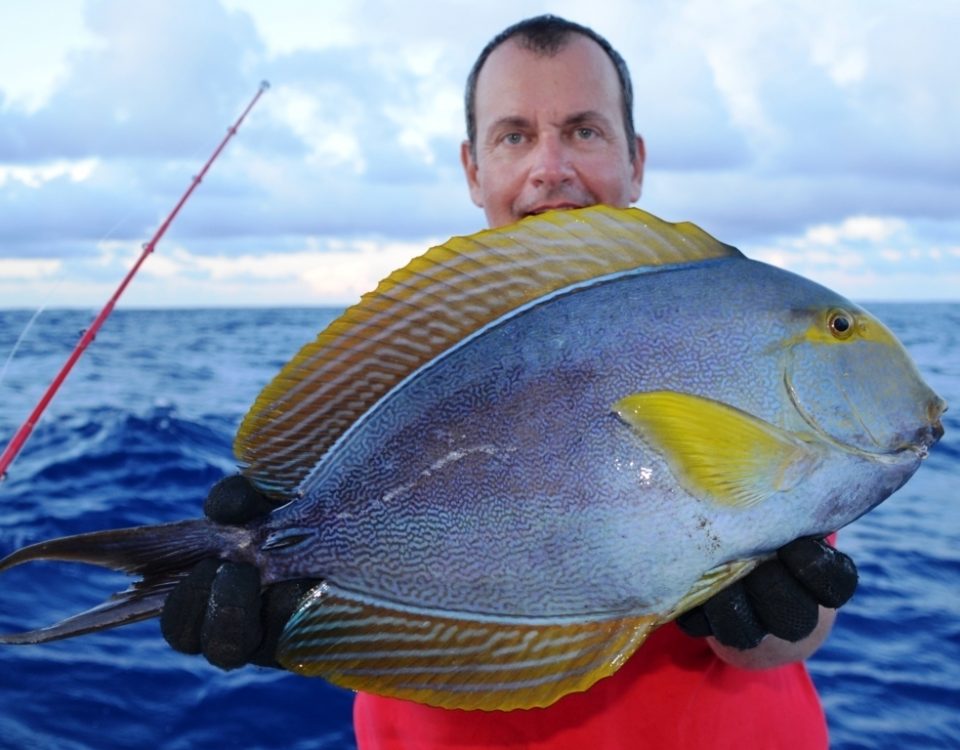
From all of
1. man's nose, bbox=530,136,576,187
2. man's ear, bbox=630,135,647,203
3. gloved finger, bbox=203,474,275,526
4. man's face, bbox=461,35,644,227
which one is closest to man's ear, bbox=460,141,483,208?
man's face, bbox=461,35,644,227

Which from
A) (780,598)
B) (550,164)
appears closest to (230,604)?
(780,598)

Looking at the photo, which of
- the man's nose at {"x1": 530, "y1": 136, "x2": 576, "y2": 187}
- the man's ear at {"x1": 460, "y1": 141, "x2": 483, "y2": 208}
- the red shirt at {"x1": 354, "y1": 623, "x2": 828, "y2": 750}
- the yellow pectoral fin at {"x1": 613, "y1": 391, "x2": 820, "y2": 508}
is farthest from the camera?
the man's ear at {"x1": 460, "y1": 141, "x2": 483, "y2": 208}

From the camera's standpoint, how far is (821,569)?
1.64m

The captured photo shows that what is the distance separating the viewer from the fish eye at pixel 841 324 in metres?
1.57

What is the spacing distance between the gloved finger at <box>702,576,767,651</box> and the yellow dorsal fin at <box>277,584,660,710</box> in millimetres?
298

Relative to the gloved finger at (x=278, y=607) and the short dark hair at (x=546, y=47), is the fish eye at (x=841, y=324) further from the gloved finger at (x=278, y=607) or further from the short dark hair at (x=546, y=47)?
the short dark hair at (x=546, y=47)

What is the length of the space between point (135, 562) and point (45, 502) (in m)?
6.17

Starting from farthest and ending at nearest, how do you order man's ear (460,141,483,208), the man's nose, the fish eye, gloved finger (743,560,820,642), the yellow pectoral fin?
man's ear (460,141,483,208) < the man's nose < gloved finger (743,560,820,642) < the fish eye < the yellow pectoral fin

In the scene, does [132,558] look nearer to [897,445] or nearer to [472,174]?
[897,445]

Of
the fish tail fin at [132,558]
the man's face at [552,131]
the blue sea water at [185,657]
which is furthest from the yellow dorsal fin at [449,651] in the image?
the blue sea water at [185,657]

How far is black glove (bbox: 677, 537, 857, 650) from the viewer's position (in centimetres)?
165

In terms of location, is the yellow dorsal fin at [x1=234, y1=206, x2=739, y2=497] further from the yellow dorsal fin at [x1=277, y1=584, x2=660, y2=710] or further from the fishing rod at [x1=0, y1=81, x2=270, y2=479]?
the fishing rod at [x1=0, y1=81, x2=270, y2=479]

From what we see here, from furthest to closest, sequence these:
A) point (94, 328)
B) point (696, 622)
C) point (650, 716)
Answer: point (94, 328)
point (650, 716)
point (696, 622)

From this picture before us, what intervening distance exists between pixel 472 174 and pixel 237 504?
187 centimetres
